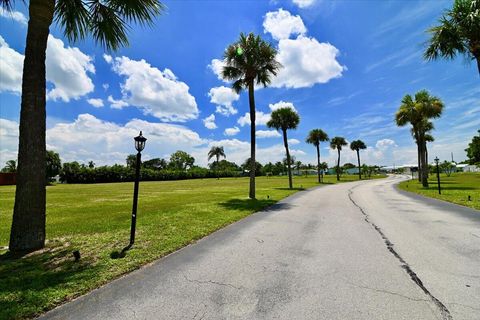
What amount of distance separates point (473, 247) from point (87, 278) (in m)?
7.72

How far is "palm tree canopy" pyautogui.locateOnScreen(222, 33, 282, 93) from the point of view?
59.4 ft

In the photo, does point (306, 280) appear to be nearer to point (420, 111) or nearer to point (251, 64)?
point (251, 64)

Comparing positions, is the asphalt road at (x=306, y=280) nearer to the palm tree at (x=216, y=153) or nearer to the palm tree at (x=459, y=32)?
the palm tree at (x=459, y=32)

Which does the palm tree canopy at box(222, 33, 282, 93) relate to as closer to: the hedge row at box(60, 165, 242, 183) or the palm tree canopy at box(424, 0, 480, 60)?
the palm tree canopy at box(424, 0, 480, 60)

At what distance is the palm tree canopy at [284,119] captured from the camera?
32.8m

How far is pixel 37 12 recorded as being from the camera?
640 cm

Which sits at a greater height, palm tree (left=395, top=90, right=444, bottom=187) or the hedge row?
palm tree (left=395, top=90, right=444, bottom=187)

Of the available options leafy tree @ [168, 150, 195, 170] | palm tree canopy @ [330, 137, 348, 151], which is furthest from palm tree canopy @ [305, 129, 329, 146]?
leafy tree @ [168, 150, 195, 170]

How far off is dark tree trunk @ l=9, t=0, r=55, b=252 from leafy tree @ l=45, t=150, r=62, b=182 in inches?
2464

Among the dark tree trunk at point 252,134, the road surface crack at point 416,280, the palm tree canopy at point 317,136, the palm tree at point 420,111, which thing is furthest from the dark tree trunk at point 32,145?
the palm tree canopy at point 317,136

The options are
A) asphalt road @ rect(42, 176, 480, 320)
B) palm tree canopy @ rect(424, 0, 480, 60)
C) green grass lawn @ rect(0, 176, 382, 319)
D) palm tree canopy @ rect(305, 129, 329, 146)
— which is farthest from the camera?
palm tree canopy @ rect(305, 129, 329, 146)

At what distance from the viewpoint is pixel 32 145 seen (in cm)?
612

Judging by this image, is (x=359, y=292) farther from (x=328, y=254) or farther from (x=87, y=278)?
(x=87, y=278)

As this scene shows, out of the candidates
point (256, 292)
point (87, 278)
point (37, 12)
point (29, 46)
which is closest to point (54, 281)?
point (87, 278)
